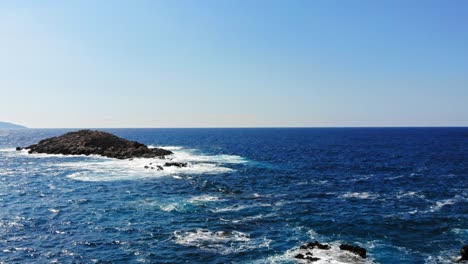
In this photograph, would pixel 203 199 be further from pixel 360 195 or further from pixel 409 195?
pixel 409 195

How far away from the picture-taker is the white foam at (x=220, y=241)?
3175 cm

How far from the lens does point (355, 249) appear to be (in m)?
30.5

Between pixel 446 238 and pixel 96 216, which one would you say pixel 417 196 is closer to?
pixel 446 238

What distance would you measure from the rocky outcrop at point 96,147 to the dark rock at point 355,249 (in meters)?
77.5

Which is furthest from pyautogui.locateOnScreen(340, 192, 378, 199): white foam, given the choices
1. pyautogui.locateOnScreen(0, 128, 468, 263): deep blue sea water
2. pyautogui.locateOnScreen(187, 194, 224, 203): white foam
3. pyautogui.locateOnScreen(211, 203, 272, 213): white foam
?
pyautogui.locateOnScreen(187, 194, 224, 203): white foam

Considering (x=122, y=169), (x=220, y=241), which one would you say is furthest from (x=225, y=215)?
(x=122, y=169)

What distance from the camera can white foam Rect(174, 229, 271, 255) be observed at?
31.8 m

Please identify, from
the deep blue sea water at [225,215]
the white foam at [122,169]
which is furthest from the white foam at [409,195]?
the white foam at [122,169]

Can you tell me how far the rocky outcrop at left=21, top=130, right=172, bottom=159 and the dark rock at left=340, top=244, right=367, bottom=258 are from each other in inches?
3051

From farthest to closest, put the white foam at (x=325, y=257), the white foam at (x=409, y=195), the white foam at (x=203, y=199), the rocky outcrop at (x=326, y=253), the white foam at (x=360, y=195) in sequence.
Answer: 1. the white foam at (x=409, y=195)
2. the white foam at (x=360, y=195)
3. the white foam at (x=203, y=199)
4. the rocky outcrop at (x=326, y=253)
5. the white foam at (x=325, y=257)

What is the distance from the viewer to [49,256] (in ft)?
101

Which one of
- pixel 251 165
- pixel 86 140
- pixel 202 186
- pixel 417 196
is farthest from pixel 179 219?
pixel 86 140

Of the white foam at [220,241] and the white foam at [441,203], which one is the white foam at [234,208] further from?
the white foam at [441,203]

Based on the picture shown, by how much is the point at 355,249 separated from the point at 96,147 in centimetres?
10143
